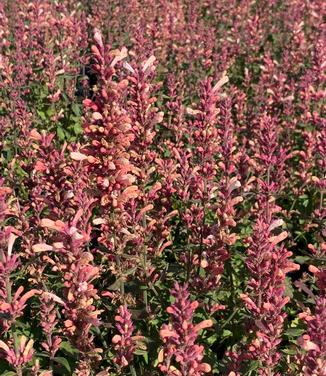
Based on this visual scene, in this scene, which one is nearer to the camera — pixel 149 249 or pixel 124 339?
pixel 124 339

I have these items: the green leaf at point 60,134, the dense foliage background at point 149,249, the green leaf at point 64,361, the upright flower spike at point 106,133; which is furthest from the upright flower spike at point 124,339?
the green leaf at point 60,134

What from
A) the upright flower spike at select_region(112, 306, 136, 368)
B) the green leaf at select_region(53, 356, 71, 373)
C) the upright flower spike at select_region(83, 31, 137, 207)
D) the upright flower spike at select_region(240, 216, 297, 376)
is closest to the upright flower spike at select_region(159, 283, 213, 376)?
the upright flower spike at select_region(112, 306, 136, 368)

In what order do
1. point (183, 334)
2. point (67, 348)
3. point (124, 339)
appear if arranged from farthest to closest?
point (67, 348), point (124, 339), point (183, 334)

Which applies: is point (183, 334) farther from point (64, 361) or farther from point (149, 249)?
point (149, 249)

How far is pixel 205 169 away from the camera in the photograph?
510 cm

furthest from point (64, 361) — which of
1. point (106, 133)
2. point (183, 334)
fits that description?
point (106, 133)

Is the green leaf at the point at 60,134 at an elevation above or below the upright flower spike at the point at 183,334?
below

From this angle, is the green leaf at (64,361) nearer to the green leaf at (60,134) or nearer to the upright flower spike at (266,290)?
the upright flower spike at (266,290)

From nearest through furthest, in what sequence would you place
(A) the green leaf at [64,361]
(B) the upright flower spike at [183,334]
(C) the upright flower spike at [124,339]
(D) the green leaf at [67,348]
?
(B) the upright flower spike at [183,334], (C) the upright flower spike at [124,339], (A) the green leaf at [64,361], (D) the green leaf at [67,348]

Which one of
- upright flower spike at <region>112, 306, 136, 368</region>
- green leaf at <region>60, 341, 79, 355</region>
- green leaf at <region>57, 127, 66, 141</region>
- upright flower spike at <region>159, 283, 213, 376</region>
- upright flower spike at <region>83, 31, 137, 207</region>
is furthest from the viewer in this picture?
green leaf at <region>57, 127, 66, 141</region>

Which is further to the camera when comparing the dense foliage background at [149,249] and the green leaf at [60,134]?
the green leaf at [60,134]

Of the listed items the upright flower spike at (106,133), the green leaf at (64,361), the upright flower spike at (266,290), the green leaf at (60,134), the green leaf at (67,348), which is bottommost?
the green leaf at (67,348)

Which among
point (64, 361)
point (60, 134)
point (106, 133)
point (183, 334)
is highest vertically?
point (106, 133)

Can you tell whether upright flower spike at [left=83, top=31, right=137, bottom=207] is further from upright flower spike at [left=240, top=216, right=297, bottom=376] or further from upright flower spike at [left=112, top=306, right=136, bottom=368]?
upright flower spike at [left=240, top=216, right=297, bottom=376]
